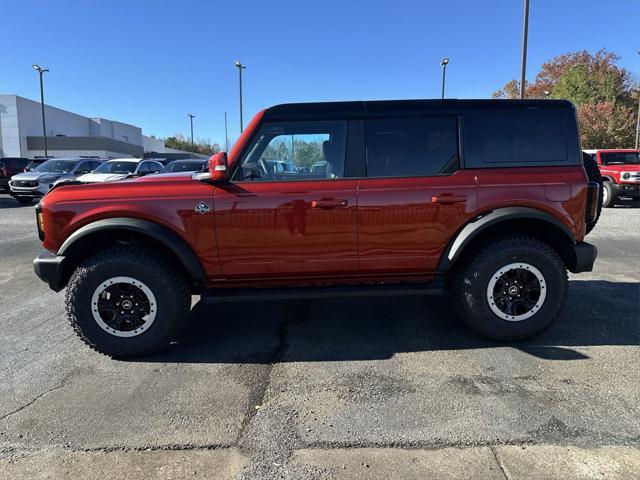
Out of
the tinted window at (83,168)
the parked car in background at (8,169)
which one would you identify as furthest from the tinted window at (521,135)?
the parked car in background at (8,169)

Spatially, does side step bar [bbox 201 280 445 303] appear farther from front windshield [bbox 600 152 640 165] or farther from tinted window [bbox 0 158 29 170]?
tinted window [bbox 0 158 29 170]

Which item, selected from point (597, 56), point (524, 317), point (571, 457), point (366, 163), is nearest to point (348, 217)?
point (366, 163)

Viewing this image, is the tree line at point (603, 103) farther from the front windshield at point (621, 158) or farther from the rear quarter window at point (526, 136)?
the rear quarter window at point (526, 136)

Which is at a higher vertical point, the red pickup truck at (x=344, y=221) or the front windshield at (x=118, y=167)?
the front windshield at (x=118, y=167)

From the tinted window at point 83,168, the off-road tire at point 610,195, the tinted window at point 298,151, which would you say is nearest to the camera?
the tinted window at point 298,151

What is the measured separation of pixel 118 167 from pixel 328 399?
→ 46.6 feet

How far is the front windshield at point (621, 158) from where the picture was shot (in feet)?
48.5

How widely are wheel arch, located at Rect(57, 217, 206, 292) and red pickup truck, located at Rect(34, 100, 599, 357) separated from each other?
0.04 feet

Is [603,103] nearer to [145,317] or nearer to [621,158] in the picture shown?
[621,158]

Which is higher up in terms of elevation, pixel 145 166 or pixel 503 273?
pixel 145 166

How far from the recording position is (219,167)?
11.7 ft

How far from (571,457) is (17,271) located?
23.8 ft

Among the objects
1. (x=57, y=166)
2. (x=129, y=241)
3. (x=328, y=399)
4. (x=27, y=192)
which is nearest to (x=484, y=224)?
(x=328, y=399)

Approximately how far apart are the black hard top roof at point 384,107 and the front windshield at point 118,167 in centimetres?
1246
